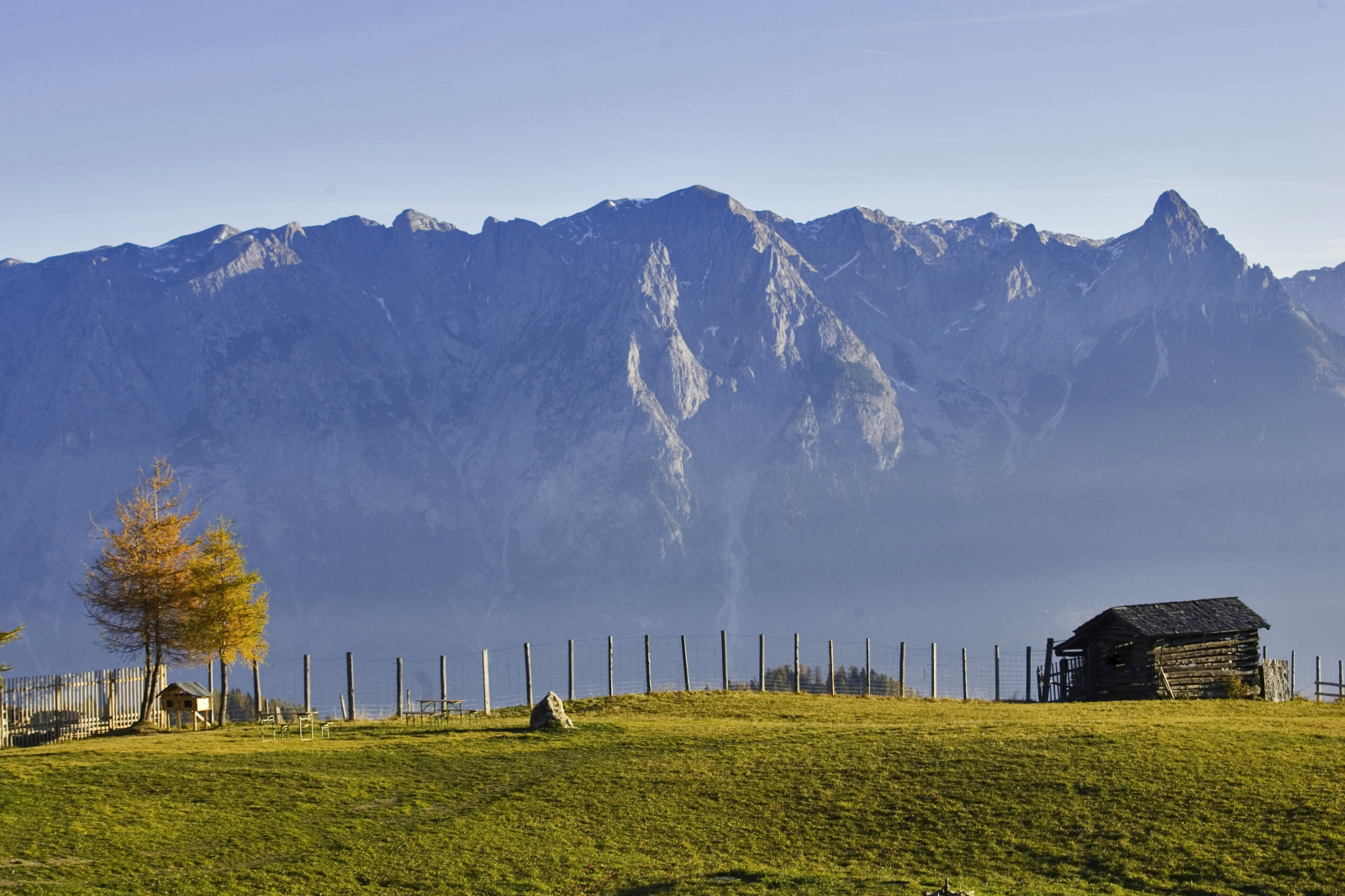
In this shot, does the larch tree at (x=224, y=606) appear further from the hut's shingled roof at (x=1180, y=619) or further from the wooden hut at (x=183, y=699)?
the hut's shingled roof at (x=1180, y=619)

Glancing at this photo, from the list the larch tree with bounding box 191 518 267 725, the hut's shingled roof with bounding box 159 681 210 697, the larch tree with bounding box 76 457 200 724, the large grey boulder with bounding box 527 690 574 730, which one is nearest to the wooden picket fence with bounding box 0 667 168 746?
the hut's shingled roof with bounding box 159 681 210 697

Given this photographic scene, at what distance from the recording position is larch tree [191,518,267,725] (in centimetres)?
4300

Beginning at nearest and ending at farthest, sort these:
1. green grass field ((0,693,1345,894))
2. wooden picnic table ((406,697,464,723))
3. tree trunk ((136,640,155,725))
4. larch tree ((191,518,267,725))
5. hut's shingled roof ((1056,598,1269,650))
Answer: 1. green grass field ((0,693,1345,894))
2. wooden picnic table ((406,697,464,723))
3. tree trunk ((136,640,155,725))
4. larch tree ((191,518,267,725))
5. hut's shingled roof ((1056,598,1269,650))

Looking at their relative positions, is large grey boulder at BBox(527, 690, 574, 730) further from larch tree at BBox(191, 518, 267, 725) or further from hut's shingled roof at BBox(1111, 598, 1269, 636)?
hut's shingled roof at BBox(1111, 598, 1269, 636)

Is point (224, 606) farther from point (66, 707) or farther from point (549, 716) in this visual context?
point (549, 716)

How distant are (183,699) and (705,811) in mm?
25710

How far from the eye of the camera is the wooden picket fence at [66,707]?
39.5 meters

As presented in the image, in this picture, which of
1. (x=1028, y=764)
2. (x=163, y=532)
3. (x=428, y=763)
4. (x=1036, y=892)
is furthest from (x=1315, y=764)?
(x=163, y=532)

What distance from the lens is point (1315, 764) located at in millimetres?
26688

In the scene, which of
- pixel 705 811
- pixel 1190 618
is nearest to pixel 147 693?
pixel 705 811

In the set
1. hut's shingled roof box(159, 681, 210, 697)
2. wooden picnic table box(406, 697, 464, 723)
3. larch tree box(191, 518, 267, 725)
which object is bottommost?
wooden picnic table box(406, 697, 464, 723)

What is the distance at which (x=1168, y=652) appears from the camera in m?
48.6

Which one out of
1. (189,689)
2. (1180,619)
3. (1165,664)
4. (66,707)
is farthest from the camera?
(1180,619)

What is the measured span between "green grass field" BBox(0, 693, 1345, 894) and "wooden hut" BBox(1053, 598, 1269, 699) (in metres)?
12.8
